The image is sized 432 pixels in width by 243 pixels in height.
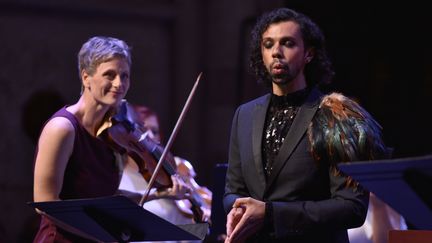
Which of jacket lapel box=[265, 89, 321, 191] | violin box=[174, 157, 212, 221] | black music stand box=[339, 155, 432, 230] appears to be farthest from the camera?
violin box=[174, 157, 212, 221]

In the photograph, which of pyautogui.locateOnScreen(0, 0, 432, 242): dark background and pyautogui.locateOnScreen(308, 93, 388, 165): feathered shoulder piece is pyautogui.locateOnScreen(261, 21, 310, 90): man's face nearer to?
pyautogui.locateOnScreen(308, 93, 388, 165): feathered shoulder piece

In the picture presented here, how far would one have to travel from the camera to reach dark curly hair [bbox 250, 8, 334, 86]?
324 centimetres

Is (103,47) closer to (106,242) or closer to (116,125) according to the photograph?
(116,125)

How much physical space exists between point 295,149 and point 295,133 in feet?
0.20

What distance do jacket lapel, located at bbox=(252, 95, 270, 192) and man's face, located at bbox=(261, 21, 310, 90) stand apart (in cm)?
10

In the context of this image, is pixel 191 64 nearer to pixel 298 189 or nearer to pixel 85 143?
pixel 85 143

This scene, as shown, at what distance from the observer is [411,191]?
246 cm

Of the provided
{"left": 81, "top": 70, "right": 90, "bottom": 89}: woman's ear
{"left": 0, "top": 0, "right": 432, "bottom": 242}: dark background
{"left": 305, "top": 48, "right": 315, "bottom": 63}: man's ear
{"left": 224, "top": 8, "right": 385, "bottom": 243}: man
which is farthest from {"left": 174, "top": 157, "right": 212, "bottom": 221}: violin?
{"left": 0, "top": 0, "right": 432, "bottom": 242}: dark background

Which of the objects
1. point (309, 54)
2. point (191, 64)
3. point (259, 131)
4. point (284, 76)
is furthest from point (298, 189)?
point (191, 64)

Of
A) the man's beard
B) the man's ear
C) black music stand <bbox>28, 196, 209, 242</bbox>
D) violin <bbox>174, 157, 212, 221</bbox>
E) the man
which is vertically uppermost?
the man's ear

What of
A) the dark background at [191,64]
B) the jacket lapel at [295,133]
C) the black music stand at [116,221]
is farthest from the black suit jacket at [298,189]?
the dark background at [191,64]

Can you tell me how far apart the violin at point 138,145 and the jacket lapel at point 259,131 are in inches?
28.2

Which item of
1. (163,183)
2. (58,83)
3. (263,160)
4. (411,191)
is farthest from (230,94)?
(411,191)

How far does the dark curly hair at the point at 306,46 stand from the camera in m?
3.24
